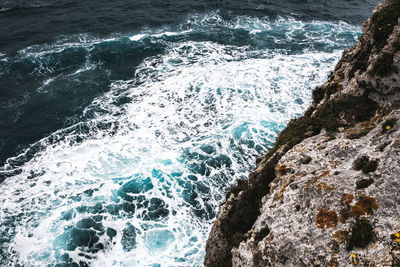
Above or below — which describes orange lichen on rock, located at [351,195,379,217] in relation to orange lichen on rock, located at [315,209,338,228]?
above

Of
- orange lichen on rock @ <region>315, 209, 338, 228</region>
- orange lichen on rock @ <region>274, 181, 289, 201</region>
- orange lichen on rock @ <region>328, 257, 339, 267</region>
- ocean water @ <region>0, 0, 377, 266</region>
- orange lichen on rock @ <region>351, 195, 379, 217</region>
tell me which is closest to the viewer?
orange lichen on rock @ <region>328, 257, 339, 267</region>

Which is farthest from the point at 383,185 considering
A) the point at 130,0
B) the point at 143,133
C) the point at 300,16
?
the point at 130,0

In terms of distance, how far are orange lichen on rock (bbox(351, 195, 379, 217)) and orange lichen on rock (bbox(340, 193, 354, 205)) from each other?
0.21 metres

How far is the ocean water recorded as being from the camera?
58.9 feet

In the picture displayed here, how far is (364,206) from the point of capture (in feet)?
23.6

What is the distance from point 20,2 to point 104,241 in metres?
53.3

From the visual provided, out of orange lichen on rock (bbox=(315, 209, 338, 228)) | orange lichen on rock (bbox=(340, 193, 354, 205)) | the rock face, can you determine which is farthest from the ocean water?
orange lichen on rock (bbox=(340, 193, 354, 205))

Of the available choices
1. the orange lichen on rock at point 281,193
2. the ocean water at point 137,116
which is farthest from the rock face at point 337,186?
the ocean water at point 137,116

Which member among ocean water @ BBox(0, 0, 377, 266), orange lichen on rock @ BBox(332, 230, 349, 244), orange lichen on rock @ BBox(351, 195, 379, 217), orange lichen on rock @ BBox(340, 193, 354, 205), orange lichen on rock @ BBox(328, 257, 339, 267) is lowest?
ocean water @ BBox(0, 0, 377, 266)

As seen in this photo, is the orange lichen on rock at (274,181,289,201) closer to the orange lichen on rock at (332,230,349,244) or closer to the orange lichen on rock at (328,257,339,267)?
the orange lichen on rock at (332,230,349,244)

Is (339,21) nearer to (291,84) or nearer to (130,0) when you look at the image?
(291,84)

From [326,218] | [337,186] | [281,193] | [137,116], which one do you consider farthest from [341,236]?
[137,116]

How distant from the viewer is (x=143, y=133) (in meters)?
24.8

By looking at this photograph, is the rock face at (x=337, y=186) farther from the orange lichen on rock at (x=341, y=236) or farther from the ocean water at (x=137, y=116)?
the ocean water at (x=137, y=116)
